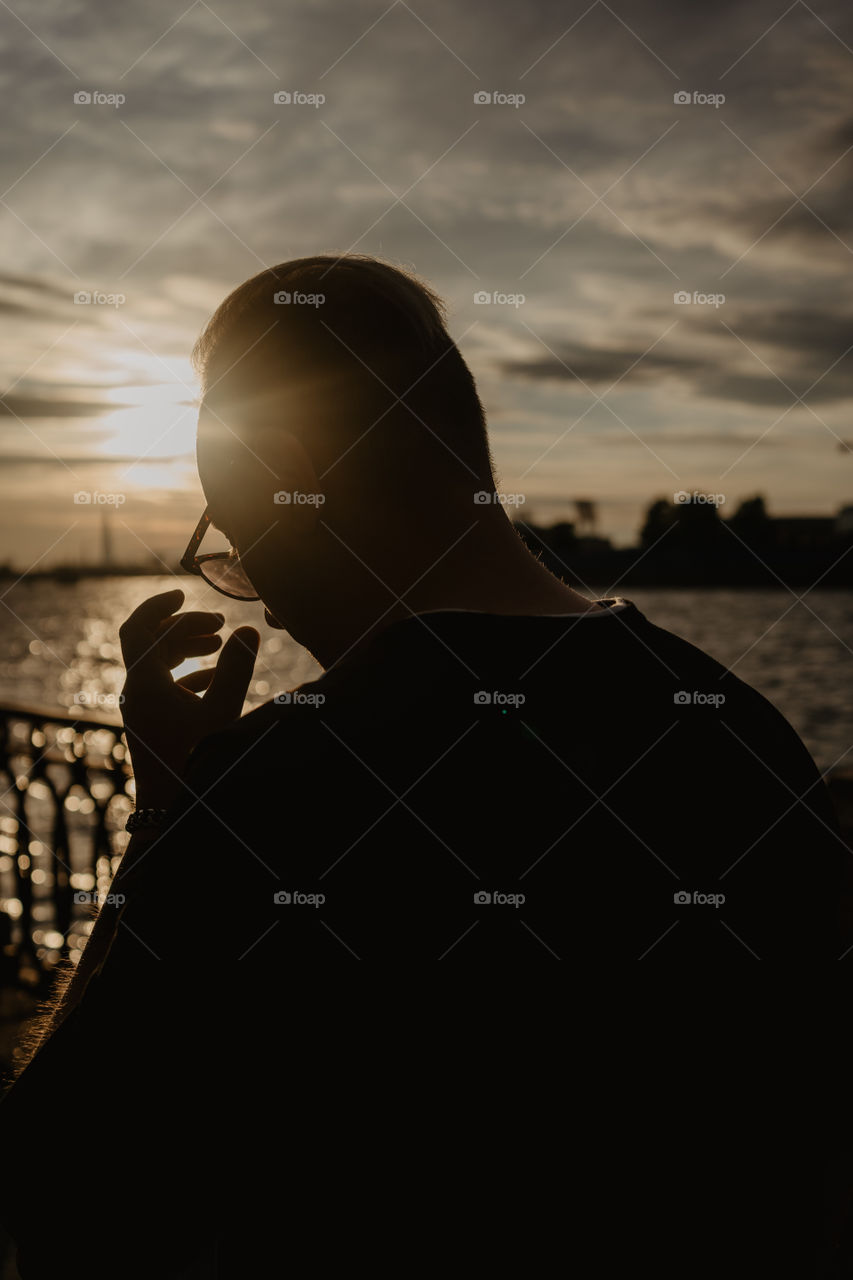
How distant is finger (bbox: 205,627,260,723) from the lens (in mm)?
1223

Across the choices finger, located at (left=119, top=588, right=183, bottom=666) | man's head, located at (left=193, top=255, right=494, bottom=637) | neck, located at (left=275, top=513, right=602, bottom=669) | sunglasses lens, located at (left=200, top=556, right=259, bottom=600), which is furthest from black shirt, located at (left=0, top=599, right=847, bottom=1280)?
sunglasses lens, located at (left=200, top=556, right=259, bottom=600)

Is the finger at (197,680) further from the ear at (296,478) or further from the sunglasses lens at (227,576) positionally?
the ear at (296,478)

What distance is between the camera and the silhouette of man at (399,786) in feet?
2.70

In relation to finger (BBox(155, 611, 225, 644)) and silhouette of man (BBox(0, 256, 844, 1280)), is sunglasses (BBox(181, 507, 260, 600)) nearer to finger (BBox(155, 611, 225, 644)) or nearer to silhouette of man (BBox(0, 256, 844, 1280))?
finger (BBox(155, 611, 225, 644))

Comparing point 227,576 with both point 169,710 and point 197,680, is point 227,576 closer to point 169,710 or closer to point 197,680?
point 197,680

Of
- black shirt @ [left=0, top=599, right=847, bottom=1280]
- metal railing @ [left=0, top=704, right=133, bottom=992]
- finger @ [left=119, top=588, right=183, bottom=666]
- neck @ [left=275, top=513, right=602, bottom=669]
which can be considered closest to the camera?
black shirt @ [left=0, top=599, right=847, bottom=1280]

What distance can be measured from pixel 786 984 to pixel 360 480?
71cm

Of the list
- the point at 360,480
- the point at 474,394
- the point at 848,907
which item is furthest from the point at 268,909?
the point at 848,907

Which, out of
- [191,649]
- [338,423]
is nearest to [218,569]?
[191,649]

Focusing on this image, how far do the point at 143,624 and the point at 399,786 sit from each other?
67 centimetres

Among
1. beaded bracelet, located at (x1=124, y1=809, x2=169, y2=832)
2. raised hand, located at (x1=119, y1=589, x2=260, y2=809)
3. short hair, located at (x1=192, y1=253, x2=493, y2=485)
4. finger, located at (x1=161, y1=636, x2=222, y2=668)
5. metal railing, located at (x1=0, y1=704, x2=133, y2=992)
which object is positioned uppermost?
short hair, located at (x1=192, y1=253, x2=493, y2=485)

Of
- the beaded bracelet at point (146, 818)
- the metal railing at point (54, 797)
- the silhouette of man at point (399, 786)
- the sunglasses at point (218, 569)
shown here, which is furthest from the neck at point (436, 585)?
the metal railing at point (54, 797)

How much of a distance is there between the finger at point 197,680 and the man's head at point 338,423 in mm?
321

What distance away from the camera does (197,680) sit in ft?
4.60
